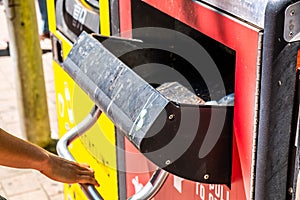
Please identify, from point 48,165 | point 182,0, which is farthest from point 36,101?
point 182,0

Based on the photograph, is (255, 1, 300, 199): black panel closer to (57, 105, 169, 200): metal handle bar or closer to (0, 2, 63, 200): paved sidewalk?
(57, 105, 169, 200): metal handle bar

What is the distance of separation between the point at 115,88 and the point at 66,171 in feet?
1.14

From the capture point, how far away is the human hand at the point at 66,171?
166 centimetres

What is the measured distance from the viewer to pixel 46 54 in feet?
17.7

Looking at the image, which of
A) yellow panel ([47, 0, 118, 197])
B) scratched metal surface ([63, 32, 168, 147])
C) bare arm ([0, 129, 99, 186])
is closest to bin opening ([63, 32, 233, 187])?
scratched metal surface ([63, 32, 168, 147])

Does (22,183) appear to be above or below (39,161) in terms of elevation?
below

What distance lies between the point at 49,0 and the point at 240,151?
1494 millimetres

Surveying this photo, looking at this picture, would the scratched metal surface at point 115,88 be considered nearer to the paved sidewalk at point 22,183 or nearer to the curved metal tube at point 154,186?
the curved metal tube at point 154,186

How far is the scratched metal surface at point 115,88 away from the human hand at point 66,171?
0.23 metres

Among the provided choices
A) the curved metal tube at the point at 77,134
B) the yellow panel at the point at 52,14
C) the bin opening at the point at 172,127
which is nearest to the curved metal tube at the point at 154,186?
the bin opening at the point at 172,127

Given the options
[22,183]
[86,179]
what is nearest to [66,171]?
[86,179]

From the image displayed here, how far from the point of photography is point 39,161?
163 centimetres

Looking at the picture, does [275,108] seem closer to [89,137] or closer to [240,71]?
[240,71]

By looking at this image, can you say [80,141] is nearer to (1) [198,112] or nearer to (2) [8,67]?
(1) [198,112]
